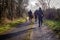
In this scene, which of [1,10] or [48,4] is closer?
[1,10]

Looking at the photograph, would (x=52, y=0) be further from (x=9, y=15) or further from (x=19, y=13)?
(x=9, y=15)

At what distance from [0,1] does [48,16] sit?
8569 millimetres

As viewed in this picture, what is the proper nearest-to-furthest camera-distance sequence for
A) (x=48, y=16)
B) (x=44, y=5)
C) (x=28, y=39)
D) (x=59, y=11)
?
1. (x=28, y=39)
2. (x=59, y=11)
3. (x=48, y=16)
4. (x=44, y=5)

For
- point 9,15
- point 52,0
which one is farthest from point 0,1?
point 52,0

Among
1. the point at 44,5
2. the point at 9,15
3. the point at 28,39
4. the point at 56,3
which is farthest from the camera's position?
the point at 56,3

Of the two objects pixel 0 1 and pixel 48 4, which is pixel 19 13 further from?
pixel 0 1

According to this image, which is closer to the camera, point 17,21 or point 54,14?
point 54,14

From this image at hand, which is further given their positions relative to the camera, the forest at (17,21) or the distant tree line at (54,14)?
the distant tree line at (54,14)

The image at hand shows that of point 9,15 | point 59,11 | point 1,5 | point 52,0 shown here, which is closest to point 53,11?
point 59,11

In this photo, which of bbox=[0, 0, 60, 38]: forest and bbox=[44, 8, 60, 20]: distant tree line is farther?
bbox=[44, 8, 60, 20]: distant tree line

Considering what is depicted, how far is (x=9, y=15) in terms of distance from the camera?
36938 millimetres

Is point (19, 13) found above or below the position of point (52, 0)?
below

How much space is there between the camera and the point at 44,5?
44.9 metres

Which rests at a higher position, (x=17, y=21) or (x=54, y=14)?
(x=54, y=14)
